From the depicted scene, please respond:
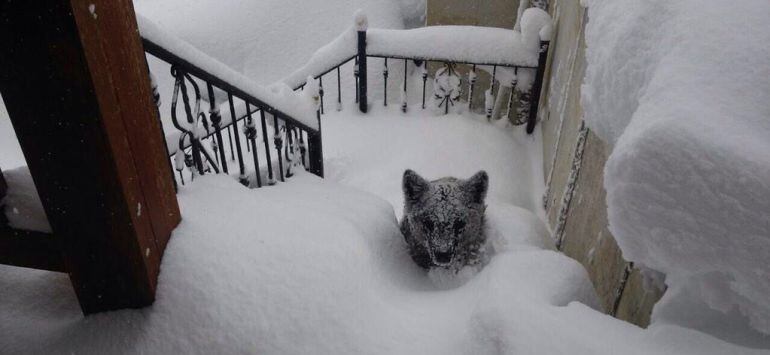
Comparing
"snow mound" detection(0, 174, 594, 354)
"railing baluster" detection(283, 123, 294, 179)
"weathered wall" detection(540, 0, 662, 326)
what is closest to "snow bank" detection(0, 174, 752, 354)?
"snow mound" detection(0, 174, 594, 354)

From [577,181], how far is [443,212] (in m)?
1.03

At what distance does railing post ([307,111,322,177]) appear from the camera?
4023 millimetres

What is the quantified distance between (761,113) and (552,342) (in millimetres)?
970

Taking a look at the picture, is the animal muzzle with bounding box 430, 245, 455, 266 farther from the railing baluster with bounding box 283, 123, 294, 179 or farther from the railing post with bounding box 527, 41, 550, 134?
the railing post with bounding box 527, 41, 550, 134

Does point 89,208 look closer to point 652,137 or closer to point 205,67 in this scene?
point 205,67

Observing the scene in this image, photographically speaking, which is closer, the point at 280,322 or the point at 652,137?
the point at 652,137

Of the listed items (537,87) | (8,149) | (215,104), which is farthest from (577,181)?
(8,149)

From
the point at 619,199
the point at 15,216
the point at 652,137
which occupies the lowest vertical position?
the point at 15,216

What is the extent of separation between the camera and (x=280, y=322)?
1.92 metres

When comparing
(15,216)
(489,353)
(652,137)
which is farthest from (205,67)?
(652,137)

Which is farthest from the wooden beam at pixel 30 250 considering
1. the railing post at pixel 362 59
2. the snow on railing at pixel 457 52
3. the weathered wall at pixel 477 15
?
the weathered wall at pixel 477 15

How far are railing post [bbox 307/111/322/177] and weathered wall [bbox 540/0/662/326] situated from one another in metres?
2.02

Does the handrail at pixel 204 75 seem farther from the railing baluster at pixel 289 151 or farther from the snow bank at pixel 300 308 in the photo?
the snow bank at pixel 300 308

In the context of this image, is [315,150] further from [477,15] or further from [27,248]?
[477,15]
